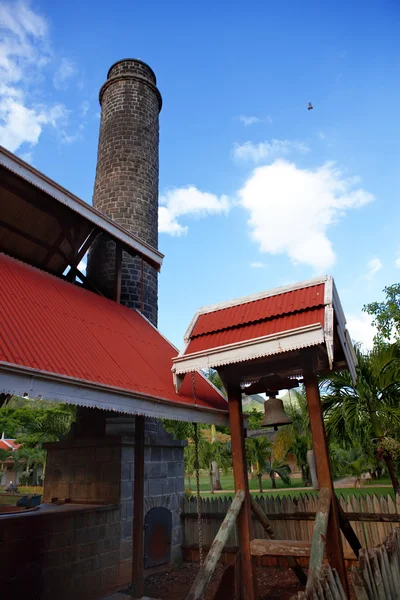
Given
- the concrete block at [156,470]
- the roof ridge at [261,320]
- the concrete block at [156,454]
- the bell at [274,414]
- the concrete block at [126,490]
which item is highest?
the roof ridge at [261,320]

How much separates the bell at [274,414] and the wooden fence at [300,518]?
3379 millimetres

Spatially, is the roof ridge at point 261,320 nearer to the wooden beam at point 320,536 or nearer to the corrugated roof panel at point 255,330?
the corrugated roof panel at point 255,330

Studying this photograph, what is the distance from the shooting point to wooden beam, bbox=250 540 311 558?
5.35 metres

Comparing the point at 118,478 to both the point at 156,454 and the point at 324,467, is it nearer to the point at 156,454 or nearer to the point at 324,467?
the point at 156,454

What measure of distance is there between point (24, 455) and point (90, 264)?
35.5 meters

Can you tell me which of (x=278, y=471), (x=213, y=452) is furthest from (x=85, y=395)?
(x=278, y=471)

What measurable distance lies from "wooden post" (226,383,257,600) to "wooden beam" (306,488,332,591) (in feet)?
3.86

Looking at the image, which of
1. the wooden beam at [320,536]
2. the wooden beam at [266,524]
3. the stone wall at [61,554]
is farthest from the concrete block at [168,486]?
the wooden beam at [320,536]

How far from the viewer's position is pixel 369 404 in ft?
32.7

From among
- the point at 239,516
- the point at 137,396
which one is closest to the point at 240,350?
the point at 137,396

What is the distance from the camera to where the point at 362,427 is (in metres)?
9.92

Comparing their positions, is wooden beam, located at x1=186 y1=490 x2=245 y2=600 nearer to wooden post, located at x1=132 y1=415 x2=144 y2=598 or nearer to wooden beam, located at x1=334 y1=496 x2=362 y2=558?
wooden beam, located at x1=334 y1=496 x2=362 y2=558

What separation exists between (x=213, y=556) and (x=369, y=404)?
249 inches

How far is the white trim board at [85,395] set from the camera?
4270mm
